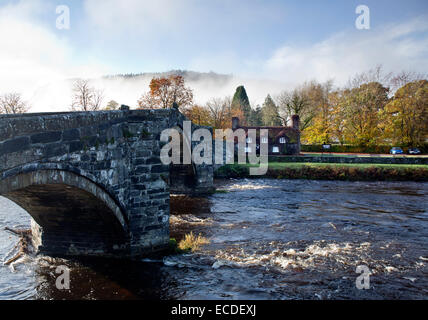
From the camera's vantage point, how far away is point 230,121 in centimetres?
5075

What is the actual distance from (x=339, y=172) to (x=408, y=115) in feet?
57.0

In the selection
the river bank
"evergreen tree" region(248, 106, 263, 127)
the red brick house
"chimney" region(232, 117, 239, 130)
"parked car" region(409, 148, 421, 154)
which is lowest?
the river bank

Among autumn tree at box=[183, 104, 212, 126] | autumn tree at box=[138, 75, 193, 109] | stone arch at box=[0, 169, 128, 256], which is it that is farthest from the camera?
autumn tree at box=[183, 104, 212, 126]

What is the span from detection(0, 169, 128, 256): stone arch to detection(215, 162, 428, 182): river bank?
2100 cm

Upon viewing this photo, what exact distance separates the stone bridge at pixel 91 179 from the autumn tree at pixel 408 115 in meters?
37.4

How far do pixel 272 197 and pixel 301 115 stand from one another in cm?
3583

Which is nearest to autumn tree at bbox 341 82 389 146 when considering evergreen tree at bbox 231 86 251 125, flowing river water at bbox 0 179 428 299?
evergreen tree at bbox 231 86 251 125

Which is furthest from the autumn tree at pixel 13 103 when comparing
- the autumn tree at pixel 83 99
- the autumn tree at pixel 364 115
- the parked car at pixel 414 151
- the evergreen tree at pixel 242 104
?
the parked car at pixel 414 151

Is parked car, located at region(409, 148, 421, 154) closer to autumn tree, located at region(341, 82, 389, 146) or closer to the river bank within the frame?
autumn tree, located at region(341, 82, 389, 146)

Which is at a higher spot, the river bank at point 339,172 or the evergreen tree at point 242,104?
the evergreen tree at point 242,104

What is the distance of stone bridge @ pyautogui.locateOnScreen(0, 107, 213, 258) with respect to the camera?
674cm

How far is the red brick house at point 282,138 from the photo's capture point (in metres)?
46.6

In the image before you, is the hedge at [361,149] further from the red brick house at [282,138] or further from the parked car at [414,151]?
the red brick house at [282,138]
